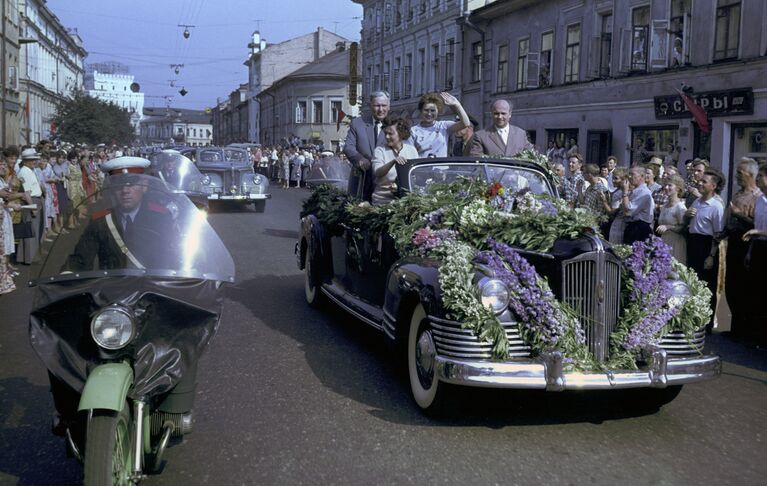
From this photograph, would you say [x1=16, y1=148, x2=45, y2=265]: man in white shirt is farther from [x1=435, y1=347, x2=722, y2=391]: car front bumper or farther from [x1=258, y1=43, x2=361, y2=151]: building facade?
[x1=258, y1=43, x2=361, y2=151]: building facade

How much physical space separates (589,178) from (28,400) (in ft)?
30.0

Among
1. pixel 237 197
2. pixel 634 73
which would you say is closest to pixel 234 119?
pixel 237 197

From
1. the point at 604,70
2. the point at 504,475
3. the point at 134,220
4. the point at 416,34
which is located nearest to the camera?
the point at 134,220

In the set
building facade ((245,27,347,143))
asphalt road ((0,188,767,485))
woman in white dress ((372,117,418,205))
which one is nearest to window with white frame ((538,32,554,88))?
woman in white dress ((372,117,418,205))

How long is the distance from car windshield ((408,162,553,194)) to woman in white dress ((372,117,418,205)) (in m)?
0.26

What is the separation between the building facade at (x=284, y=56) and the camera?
8881 centimetres

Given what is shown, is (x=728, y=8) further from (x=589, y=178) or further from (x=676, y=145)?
(x=589, y=178)

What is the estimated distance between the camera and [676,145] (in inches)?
878

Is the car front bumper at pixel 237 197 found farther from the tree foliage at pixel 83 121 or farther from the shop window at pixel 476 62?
the tree foliage at pixel 83 121

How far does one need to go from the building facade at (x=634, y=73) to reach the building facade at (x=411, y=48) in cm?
457

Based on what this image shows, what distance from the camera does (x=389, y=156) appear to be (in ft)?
25.4

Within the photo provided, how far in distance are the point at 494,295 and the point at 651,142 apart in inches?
791

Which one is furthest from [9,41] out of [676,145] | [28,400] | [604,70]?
[28,400]

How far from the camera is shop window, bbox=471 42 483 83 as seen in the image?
36.1m
